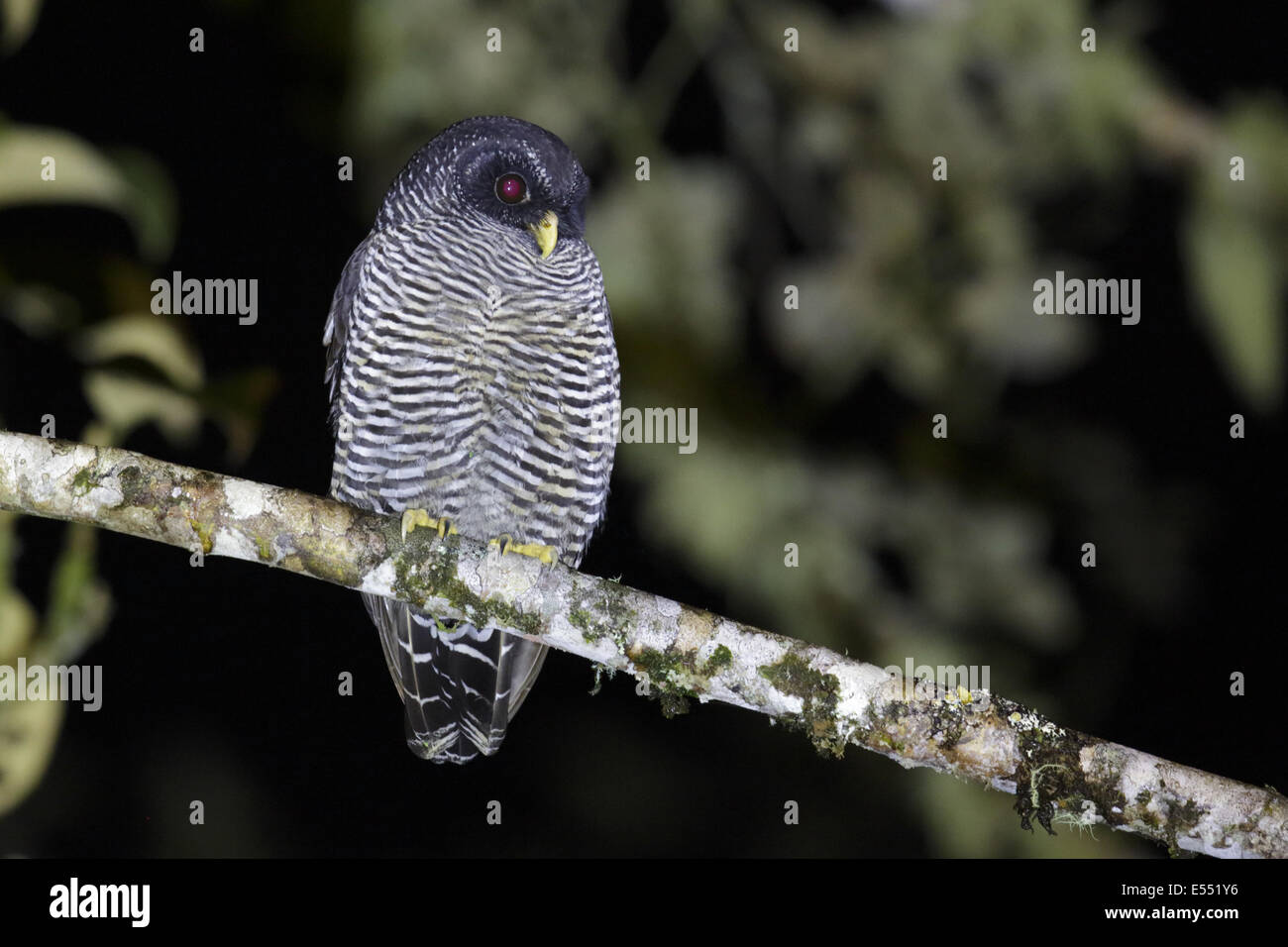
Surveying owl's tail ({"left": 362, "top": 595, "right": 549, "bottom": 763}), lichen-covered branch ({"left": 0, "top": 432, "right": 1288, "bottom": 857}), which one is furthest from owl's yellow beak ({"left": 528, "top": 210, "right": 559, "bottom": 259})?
owl's tail ({"left": 362, "top": 595, "right": 549, "bottom": 763})

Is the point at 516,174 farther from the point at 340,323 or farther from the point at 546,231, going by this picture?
the point at 340,323

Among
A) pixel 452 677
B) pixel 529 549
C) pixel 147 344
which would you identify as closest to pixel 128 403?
pixel 147 344

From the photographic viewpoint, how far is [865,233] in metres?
4.39

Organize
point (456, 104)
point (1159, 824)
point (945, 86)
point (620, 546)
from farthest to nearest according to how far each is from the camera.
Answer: point (620, 546) → point (945, 86) → point (456, 104) → point (1159, 824)

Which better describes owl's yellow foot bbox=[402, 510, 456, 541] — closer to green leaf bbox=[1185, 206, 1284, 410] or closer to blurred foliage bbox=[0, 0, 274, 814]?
blurred foliage bbox=[0, 0, 274, 814]

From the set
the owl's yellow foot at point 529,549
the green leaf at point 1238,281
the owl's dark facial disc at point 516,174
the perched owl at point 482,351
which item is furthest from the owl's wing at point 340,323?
the green leaf at point 1238,281

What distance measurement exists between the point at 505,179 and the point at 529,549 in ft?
3.32

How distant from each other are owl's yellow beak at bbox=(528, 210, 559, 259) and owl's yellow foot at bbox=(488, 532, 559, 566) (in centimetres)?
76

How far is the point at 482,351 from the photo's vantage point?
9.88 ft

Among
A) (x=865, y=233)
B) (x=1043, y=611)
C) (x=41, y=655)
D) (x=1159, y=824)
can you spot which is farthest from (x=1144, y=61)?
(x=41, y=655)

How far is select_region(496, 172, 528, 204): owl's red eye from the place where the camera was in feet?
10.2

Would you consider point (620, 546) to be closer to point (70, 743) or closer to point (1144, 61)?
point (1144, 61)

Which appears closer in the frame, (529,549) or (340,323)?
(529,549)

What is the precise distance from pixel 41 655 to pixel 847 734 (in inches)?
74.7
